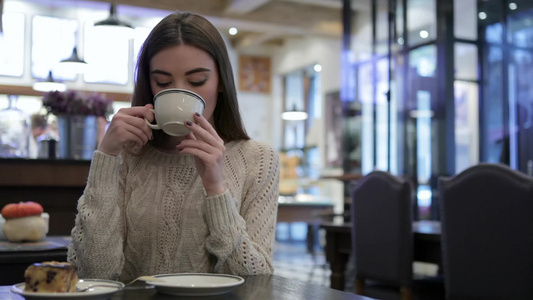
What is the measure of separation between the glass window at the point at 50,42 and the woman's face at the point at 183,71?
10695 mm

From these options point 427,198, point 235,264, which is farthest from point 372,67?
point 235,264

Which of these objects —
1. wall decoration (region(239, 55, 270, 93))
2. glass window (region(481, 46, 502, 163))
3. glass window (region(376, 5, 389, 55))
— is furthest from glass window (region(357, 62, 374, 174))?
wall decoration (region(239, 55, 270, 93))

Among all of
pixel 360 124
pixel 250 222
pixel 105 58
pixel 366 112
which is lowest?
pixel 250 222

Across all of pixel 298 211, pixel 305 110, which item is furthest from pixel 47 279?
pixel 305 110

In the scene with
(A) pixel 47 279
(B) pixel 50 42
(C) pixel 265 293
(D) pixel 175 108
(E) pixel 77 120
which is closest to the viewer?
(A) pixel 47 279

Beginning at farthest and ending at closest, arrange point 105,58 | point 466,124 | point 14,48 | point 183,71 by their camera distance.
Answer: point 105,58 → point 14,48 → point 466,124 → point 183,71

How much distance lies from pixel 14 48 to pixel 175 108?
11.2 metres

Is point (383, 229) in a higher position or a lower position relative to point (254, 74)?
lower

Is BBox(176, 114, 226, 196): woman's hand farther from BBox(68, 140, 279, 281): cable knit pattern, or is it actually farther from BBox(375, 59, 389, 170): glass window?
BBox(375, 59, 389, 170): glass window

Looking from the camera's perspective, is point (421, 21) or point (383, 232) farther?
point (421, 21)

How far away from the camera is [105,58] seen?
39.8 feet

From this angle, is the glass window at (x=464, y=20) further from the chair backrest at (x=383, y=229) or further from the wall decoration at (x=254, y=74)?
the wall decoration at (x=254, y=74)

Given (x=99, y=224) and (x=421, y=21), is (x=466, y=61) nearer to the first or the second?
(x=421, y=21)

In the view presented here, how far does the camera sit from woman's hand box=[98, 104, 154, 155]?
1169 millimetres
